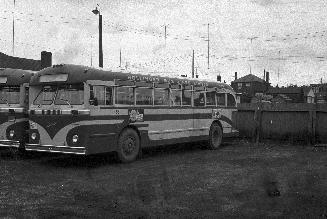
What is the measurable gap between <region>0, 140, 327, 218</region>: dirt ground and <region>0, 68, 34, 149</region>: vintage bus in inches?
27.7

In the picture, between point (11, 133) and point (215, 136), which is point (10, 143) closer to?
point (11, 133)

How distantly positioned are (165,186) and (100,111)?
3.48 metres

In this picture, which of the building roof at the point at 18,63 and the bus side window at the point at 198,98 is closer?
the bus side window at the point at 198,98

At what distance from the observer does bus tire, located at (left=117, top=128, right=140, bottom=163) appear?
40.3 ft

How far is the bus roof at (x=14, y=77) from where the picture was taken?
42.8 ft

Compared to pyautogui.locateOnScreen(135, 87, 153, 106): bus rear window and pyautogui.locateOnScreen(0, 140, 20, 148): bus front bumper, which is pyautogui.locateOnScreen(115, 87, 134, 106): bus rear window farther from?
pyautogui.locateOnScreen(0, 140, 20, 148): bus front bumper

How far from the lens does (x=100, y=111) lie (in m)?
11.5

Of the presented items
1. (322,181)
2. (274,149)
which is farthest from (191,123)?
(322,181)

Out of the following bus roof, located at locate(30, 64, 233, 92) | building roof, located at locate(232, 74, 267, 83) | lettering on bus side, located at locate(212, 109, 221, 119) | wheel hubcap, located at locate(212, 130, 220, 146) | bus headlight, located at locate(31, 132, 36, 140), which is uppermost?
building roof, located at locate(232, 74, 267, 83)

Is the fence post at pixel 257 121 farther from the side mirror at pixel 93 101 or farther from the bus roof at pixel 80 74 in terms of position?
the side mirror at pixel 93 101

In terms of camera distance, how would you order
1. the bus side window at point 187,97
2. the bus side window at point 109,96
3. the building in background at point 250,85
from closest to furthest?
the bus side window at point 109,96 < the bus side window at point 187,97 < the building in background at point 250,85

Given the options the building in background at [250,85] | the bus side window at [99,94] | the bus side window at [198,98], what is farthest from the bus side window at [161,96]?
Answer: the building in background at [250,85]

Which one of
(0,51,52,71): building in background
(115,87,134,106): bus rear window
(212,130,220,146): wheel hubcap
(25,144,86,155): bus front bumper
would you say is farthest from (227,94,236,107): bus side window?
(0,51,52,71): building in background

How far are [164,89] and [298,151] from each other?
5708 millimetres
